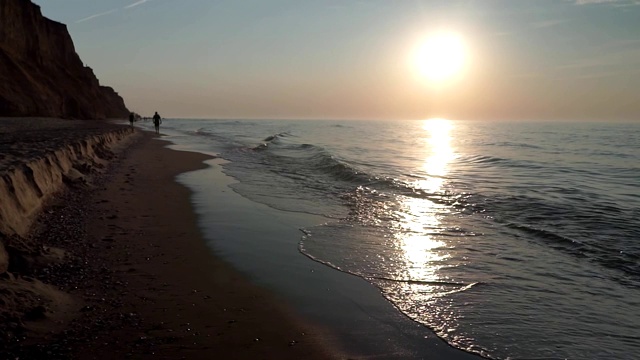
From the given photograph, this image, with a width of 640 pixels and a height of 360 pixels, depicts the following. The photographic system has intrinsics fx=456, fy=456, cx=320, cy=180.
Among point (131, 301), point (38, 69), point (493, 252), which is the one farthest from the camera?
point (38, 69)

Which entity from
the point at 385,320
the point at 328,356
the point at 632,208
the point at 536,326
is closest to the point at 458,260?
the point at 536,326

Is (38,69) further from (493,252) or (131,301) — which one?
(493,252)

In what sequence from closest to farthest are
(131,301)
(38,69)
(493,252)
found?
1. (131,301)
2. (493,252)
3. (38,69)

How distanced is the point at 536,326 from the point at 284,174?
1588 cm

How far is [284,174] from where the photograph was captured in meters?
20.8

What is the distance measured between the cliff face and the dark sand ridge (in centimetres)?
4275

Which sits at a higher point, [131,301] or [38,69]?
[38,69]

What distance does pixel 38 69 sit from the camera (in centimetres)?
5444

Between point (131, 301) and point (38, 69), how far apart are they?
60.0 m

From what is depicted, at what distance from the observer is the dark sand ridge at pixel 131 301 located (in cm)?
443

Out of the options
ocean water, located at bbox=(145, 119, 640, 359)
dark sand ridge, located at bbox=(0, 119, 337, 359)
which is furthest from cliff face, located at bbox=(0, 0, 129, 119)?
dark sand ridge, located at bbox=(0, 119, 337, 359)

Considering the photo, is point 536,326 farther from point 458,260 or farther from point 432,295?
point 458,260

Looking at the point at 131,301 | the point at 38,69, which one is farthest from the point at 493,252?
the point at 38,69

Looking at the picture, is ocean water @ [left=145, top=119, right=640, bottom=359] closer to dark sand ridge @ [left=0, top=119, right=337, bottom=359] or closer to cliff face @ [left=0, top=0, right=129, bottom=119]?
dark sand ridge @ [left=0, top=119, right=337, bottom=359]
